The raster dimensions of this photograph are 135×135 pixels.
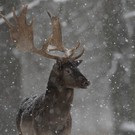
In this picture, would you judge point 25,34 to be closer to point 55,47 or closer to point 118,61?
point 55,47

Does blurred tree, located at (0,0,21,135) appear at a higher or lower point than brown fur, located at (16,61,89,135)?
lower

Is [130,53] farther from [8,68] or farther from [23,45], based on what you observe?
[23,45]

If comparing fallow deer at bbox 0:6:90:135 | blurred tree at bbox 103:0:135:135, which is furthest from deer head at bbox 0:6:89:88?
blurred tree at bbox 103:0:135:135

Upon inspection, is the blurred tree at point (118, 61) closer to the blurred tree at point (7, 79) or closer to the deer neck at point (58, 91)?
the blurred tree at point (7, 79)

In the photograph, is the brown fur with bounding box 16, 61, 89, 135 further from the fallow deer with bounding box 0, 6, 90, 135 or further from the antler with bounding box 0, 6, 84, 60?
the antler with bounding box 0, 6, 84, 60

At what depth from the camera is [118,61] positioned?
28.9 ft

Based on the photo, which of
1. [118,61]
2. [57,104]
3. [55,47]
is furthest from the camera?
[118,61]

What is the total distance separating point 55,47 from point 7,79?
4.78 meters

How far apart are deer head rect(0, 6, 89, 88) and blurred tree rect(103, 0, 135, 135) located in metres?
4.42

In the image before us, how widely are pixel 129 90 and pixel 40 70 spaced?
1.42 metres

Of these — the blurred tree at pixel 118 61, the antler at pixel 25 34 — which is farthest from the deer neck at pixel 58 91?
the blurred tree at pixel 118 61

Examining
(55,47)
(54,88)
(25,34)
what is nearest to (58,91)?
(54,88)

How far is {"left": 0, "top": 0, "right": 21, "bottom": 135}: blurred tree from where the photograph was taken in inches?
336

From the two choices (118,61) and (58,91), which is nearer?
(58,91)
